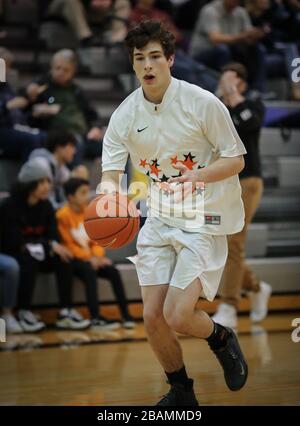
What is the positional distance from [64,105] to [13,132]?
0.67 m

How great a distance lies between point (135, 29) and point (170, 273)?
1.24m

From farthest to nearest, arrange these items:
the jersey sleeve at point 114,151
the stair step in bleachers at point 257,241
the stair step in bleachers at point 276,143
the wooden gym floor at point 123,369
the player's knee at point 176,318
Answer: the stair step in bleachers at point 276,143
the stair step in bleachers at point 257,241
the wooden gym floor at point 123,369
the jersey sleeve at point 114,151
the player's knee at point 176,318

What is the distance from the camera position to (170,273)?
4406mm

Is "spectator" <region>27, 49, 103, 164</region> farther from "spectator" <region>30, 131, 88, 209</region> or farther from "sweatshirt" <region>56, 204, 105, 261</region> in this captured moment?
"sweatshirt" <region>56, 204, 105, 261</region>

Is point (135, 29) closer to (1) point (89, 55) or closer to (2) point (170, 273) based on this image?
(2) point (170, 273)

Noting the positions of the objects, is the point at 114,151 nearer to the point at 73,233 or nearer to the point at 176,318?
the point at 176,318

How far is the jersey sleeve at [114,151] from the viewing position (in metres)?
4.50

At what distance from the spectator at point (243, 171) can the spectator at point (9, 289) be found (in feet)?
5.69

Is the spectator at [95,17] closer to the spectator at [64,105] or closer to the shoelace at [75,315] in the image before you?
the spectator at [64,105]

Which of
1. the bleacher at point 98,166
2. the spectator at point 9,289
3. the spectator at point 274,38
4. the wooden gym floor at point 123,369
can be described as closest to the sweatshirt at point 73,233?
the bleacher at point 98,166

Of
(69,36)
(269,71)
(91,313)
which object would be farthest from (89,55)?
(91,313)

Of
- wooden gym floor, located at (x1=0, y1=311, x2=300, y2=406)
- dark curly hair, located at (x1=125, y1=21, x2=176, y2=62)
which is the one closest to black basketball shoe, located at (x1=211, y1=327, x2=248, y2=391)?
wooden gym floor, located at (x1=0, y1=311, x2=300, y2=406)

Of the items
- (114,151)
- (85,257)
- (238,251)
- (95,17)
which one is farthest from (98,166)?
(114,151)

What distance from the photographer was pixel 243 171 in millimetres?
7363
